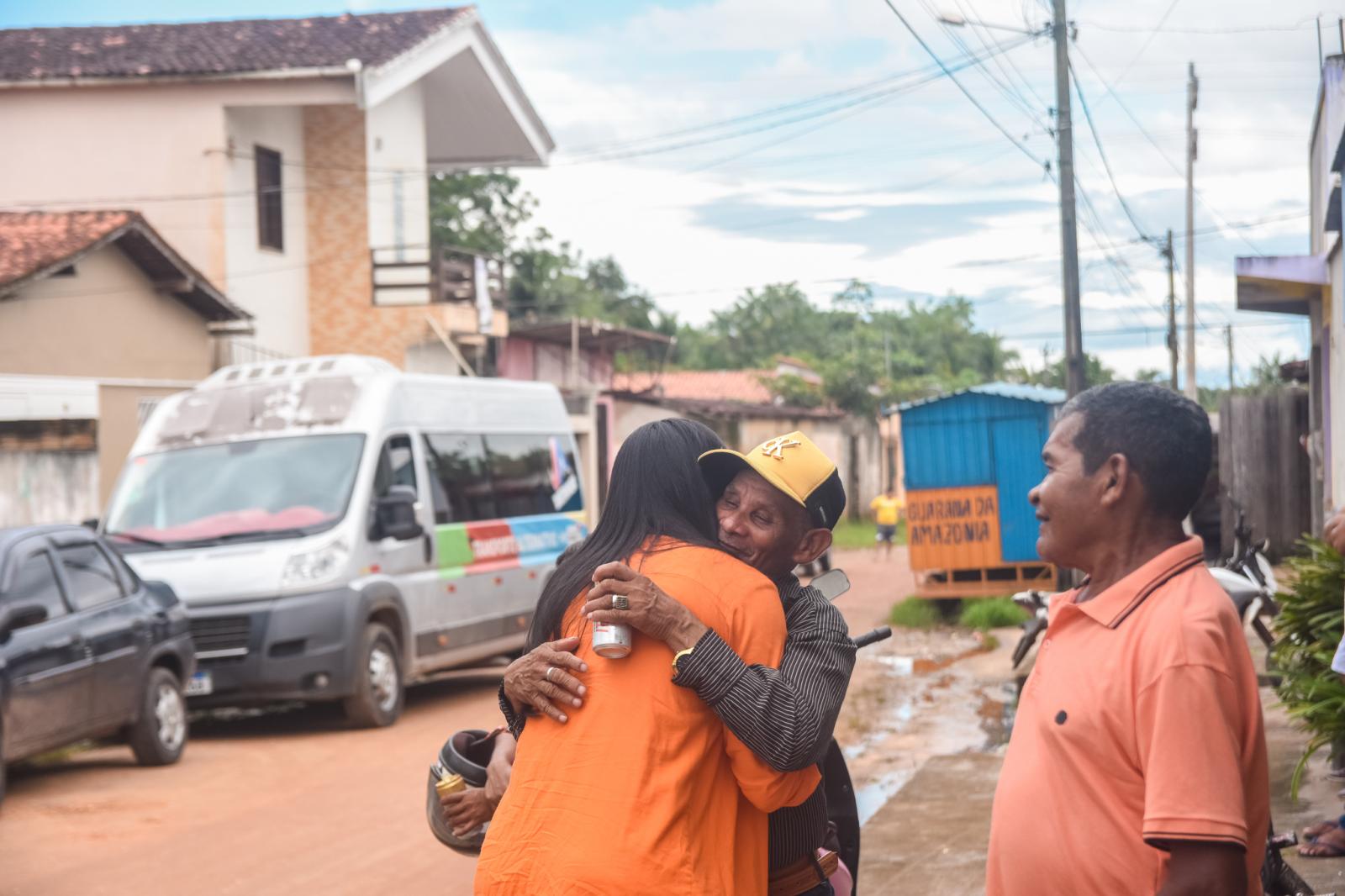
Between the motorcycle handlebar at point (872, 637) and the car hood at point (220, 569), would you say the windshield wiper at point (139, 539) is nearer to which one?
the car hood at point (220, 569)

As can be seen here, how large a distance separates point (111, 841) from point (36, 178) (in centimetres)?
1811

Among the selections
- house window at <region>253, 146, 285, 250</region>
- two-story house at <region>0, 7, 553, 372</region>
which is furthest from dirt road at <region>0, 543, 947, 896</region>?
house window at <region>253, 146, 285, 250</region>

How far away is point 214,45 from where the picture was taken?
78.4ft

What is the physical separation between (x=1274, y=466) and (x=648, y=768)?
59.9 feet

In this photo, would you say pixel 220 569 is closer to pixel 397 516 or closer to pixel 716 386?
pixel 397 516

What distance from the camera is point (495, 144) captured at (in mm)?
29438

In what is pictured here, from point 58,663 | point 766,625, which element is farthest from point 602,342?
point 766,625

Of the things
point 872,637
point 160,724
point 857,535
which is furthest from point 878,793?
point 857,535

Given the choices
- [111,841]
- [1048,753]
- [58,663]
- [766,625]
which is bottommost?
[111,841]

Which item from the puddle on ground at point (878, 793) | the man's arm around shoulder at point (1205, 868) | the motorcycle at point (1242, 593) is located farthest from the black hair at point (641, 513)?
the motorcycle at point (1242, 593)

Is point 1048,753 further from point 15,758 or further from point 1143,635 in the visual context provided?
point 15,758

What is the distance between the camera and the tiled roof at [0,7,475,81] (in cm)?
2259

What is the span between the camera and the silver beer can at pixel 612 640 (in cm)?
252

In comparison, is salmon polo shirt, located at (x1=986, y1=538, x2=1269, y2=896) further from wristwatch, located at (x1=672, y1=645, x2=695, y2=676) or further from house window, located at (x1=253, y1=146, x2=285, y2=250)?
house window, located at (x1=253, y1=146, x2=285, y2=250)
